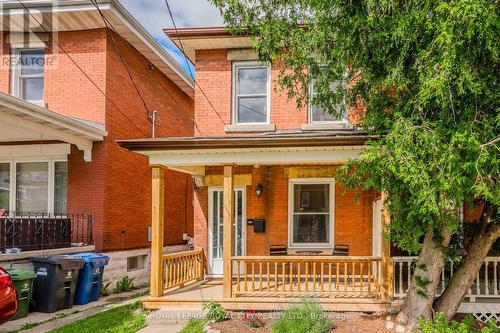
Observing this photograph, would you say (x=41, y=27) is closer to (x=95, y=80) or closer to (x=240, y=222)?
(x=95, y=80)

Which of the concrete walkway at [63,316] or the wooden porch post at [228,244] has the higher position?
the wooden porch post at [228,244]

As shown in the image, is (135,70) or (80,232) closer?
(80,232)

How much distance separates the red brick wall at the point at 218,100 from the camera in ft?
36.2

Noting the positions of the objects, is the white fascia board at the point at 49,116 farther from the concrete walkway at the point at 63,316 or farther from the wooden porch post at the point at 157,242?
the concrete walkway at the point at 63,316

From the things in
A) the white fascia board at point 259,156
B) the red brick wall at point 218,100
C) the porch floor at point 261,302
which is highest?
the red brick wall at point 218,100

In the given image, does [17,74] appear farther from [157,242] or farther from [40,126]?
[157,242]

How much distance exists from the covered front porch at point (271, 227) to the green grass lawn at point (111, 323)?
547 millimetres

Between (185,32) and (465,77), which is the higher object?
(185,32)

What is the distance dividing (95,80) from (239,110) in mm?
4360

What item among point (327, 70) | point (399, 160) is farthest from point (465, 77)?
point (327, 70)

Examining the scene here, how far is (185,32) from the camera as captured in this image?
1073 centimetres

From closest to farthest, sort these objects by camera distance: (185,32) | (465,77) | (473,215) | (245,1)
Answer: (465,77)
(245,1)
(473,215)
(185,32)

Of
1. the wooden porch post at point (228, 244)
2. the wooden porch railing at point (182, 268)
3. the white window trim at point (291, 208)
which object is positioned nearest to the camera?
the wooden porch post at point (228, 244)

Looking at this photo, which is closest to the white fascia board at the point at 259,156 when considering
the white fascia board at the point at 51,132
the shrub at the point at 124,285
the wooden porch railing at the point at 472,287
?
the wooden porch railing at the point at 472,287
